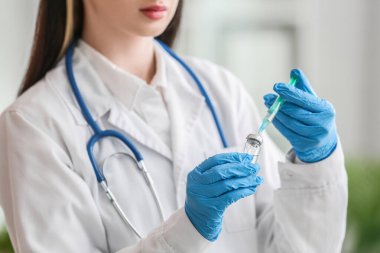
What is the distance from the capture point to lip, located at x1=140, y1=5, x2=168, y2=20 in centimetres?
128

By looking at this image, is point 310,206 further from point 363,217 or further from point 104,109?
point 363,217

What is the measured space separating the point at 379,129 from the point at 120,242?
311 cm

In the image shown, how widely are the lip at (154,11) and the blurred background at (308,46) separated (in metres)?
2.59

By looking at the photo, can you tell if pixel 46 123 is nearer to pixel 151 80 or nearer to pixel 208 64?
pixel 151 80

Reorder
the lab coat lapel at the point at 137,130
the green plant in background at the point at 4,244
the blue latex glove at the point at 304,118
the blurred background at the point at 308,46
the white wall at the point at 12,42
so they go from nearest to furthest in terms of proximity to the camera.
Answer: the blue latex glove at the point at 304,118
the lab coat lapel at the point at 137,130
the green plant in background at the point at 4,244
the white wall at the point at 12,42
the blurred background at the point at 308,46

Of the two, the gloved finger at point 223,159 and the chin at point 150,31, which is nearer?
the gloved finger at point 223,159

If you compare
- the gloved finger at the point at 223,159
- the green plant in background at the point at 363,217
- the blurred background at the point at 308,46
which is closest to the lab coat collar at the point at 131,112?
the gloved finger at the point at 223,159

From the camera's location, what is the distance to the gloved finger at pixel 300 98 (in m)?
1.21

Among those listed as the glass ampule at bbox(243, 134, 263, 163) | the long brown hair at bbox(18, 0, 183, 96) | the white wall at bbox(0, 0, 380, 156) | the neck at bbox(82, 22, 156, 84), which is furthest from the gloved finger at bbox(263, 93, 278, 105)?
the white wall at bbox(0, 0, 380, 156)

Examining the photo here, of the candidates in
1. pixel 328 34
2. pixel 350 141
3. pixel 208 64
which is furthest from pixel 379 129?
pixel 208 64

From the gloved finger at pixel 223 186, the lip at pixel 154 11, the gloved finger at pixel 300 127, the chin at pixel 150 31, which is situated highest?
the lip at pixel 154 11

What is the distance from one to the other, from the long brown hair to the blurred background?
2461mm

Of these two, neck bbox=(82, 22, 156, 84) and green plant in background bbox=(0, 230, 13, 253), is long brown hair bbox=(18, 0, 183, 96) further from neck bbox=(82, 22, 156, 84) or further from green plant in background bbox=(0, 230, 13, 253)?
green plant in background bbox=(0, 230, 13, 253)

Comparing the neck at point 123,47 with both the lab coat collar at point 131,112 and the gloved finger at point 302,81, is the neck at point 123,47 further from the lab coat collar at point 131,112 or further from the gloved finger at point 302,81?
the gloved finger at point 302,81
